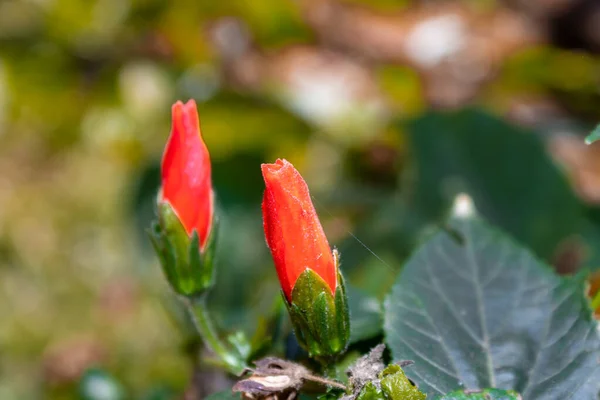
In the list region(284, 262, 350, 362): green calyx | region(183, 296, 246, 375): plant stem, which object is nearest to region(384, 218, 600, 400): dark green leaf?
region(284, 262, 350, 362): green calyx

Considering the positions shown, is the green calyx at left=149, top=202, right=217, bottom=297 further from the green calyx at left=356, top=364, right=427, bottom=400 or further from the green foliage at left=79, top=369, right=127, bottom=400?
the green foliage at left=79, top=369, right=127, bottom=400

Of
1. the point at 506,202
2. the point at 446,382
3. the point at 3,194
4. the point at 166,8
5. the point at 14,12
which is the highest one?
the point at 446,382

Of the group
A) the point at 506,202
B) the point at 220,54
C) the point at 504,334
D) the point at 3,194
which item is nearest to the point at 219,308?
the point at 506,202

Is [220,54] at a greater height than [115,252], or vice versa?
[220,54]

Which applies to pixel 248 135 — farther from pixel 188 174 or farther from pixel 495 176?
pixel 188 174

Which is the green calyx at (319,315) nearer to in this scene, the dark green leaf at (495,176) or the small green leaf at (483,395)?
the small green leaf at (483,395)

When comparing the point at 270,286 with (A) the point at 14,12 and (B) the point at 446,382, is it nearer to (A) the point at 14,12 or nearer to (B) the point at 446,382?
(B) the point at 446,382
